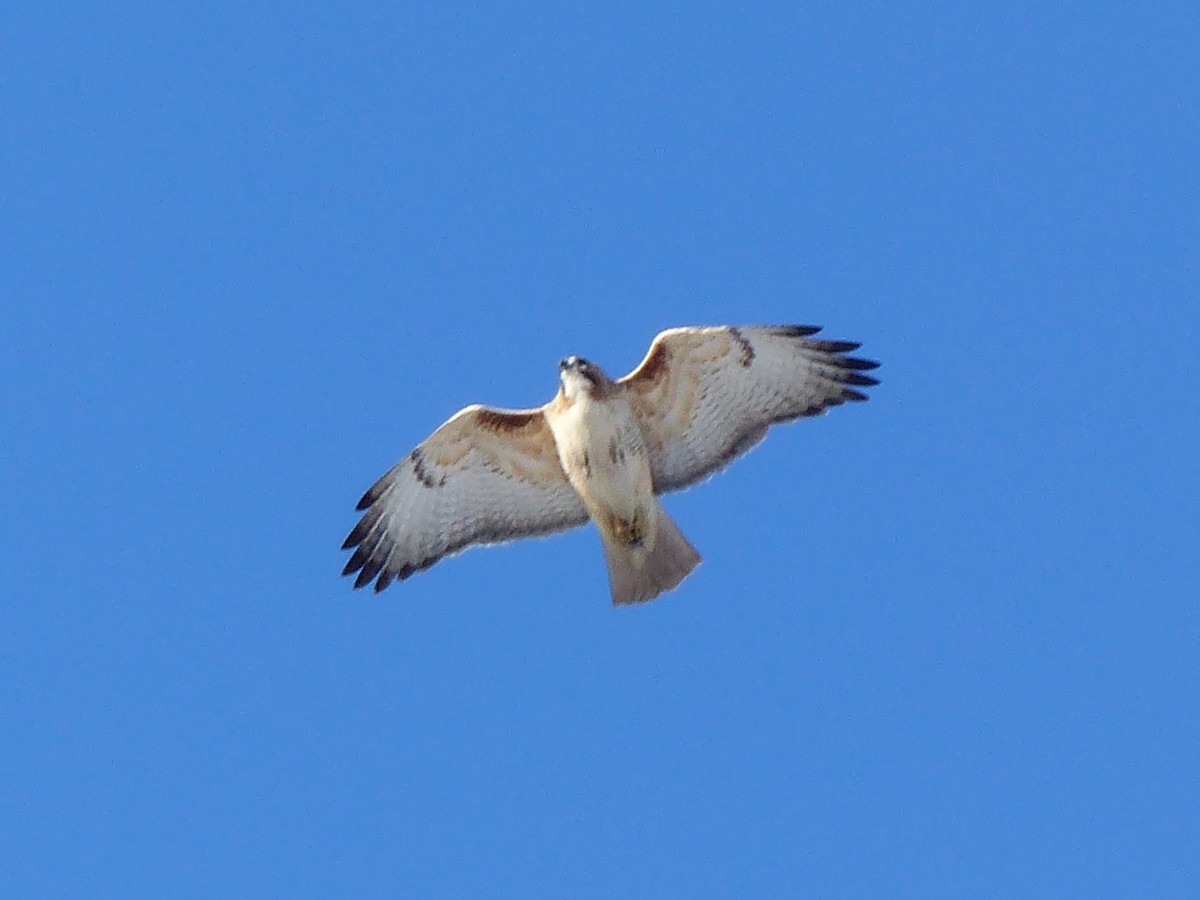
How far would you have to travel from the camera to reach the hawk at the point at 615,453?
1291cm

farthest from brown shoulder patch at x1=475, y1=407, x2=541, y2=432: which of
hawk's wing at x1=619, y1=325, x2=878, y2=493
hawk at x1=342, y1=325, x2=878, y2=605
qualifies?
hawk's wing at x1=619, y1=325, x2=878, y2=493

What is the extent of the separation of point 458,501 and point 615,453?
1.61 meters

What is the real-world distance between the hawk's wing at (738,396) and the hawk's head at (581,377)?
0.54 meters

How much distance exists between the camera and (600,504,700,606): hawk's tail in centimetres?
1316

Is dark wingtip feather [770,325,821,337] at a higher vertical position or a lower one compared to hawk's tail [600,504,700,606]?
higher

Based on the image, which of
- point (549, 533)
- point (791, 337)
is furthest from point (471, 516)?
point (791, 337)

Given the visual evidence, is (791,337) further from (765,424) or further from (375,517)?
(375,517)

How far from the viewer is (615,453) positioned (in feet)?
42.0

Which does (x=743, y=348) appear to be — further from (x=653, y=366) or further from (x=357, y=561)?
(x=357, y=561)

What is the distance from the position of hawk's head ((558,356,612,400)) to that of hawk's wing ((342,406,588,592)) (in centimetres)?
84

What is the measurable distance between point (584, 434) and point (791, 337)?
1.74 metres

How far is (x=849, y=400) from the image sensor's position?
1337 centimetres

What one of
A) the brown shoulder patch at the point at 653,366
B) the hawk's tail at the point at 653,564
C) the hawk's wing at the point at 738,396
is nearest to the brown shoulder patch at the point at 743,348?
the hawk's wing at the point at 738,396

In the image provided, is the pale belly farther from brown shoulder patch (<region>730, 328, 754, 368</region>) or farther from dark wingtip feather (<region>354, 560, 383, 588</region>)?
dark wingtip feather (<region>354, 560, 383, 588</region>)
